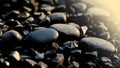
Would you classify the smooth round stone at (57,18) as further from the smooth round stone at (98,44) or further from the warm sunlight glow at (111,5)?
the warm sunlight glow at (111,5)

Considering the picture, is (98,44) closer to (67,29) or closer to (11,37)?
(67,29)

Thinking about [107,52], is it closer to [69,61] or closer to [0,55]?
[69,61]

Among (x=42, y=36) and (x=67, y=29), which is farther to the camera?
(x=67, y=29)

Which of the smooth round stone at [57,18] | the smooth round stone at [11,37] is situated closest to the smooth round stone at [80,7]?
the smooth round stone at [57,18]

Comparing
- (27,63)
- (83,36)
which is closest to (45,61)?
(27,63)

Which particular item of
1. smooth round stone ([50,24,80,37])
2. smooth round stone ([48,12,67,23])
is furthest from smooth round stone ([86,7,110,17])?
smooth round stone ([50,24,80,37])

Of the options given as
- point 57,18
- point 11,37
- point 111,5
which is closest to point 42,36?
point 11,37
